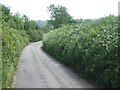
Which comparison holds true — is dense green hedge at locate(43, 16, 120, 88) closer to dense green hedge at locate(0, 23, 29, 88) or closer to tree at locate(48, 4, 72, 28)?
dense green hedge at locate(0, 23, 29, 88)

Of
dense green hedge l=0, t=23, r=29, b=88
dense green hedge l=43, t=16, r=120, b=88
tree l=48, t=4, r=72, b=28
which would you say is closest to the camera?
dense green hedge l=43, t=16, r=120, b=88

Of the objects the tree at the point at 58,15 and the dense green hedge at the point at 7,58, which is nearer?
the dense green hedge at the point at 7,58

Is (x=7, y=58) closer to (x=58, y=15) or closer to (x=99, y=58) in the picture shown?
(x=99, y=58)

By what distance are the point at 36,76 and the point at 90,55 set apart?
12.5 ft

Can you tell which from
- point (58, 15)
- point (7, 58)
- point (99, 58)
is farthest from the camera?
point (58, 15)

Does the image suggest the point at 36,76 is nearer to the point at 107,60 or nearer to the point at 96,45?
the point at 96,45

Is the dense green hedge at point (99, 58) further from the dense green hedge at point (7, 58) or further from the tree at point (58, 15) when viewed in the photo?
the tree at point (58, 15)

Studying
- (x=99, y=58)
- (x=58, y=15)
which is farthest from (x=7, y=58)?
(x=58, y=15)

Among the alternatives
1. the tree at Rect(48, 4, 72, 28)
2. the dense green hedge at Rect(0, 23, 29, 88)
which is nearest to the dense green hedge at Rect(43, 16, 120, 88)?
the dense green hedge at Rect(0, 23, 29, 88)

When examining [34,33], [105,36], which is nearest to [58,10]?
[34,33]

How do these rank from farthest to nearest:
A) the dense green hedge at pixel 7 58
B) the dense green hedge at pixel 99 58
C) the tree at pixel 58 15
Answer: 1. the tree at pixel 58 15
2. the dense green hedge at pixel 7 58
3. the dense green hedge at pixel 99 58

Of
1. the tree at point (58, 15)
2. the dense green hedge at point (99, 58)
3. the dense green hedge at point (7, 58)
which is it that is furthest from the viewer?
the tree at point (58, 15)

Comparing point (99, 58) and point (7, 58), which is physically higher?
point (99, 58)

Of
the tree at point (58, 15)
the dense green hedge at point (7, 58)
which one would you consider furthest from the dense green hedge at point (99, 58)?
the tree at point (58, 15)
